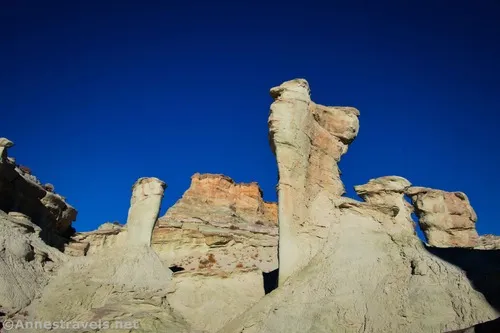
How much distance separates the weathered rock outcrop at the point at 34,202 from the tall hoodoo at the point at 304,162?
13.4m

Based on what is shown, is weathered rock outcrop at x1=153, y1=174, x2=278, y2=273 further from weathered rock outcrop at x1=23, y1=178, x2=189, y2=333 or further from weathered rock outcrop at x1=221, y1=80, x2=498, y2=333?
weathered rock outcrop at x1=221, y1=80, x2=498, y2=333

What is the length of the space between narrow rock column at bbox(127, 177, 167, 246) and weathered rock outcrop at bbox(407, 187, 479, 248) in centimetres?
1562

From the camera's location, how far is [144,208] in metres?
18.0

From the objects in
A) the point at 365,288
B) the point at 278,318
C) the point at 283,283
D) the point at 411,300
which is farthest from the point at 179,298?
the point at 411,300

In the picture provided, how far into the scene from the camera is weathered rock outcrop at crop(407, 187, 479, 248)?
82.3 feet

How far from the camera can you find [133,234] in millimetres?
17375

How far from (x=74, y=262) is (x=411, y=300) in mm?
12040

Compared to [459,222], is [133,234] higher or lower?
lower

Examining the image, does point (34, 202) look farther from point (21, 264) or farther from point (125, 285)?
point (125, 285)

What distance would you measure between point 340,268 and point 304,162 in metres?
3.51

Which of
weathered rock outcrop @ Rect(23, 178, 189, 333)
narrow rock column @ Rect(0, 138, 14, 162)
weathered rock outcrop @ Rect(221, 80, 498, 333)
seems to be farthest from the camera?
narrow rock column @ Rect(0, 138, 14, 162)

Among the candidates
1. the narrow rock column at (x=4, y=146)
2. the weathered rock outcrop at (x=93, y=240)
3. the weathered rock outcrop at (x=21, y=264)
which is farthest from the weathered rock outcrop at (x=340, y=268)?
the weathered rock outcrop at (x=93, y=240)

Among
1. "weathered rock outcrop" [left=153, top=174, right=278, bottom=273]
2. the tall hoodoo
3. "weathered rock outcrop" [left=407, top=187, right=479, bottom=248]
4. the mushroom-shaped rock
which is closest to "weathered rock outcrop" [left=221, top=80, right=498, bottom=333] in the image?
the tall hoodoo

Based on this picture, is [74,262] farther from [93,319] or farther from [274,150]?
[274,150]
